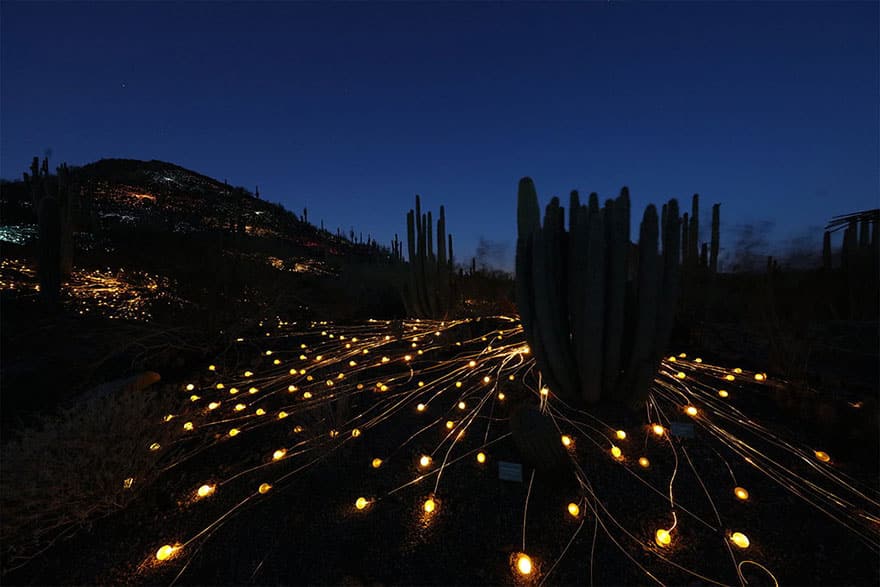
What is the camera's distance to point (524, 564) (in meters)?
1.43

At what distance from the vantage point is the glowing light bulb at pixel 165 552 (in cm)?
159

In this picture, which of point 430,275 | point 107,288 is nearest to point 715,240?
point 430,275

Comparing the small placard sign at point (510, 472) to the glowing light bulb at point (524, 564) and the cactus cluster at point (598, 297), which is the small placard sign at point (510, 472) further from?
the cactus cluster at point (598, 297)

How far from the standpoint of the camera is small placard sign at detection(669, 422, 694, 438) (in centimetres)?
227

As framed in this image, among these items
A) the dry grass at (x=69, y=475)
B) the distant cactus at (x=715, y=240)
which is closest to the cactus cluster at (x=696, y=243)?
the distant cactus at (x=715, y=240)

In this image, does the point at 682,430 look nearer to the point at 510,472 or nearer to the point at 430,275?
the point at 510,472

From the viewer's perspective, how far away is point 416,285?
611 cm

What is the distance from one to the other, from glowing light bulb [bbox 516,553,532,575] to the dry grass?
2.29 meters

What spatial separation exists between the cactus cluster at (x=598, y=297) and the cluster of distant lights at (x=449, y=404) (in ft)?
1.19

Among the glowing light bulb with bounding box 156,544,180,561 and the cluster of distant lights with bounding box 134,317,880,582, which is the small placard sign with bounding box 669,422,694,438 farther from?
the glowing light bulb with bounding box 156,544,180,561

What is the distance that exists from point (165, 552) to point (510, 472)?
185 cm

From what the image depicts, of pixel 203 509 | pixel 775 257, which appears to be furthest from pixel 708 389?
pixel 775 257

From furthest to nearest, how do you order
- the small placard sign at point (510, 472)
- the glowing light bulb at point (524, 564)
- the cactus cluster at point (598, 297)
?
1. the cactus cluster at point (598, 297)
2. the small placard sign at point (510, 472)
3. the glowing light bulb at point (524, 564)

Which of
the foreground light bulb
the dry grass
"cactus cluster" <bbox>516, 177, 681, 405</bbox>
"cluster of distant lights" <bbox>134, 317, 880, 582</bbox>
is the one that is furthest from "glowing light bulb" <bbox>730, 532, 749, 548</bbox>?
the dry grass
